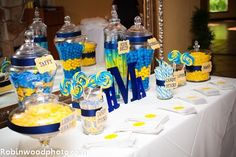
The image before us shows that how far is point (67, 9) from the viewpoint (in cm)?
182

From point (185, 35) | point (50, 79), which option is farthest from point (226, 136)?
point (185, 35)

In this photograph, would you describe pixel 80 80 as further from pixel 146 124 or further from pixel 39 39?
pixel 39 39

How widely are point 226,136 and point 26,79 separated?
1.09m

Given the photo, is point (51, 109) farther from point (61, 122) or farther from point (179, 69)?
point (179, 69)

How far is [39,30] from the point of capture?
1686 millimetres

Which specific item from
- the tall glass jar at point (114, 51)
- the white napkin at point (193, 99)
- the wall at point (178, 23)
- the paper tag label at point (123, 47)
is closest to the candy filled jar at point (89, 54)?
the tall glass jar at point (114, 51)

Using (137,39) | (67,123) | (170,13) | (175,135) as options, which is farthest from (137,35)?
(170,13)

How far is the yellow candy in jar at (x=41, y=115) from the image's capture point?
0.99 m

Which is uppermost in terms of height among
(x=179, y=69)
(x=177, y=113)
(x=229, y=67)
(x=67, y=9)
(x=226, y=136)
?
(x=67, y=9)

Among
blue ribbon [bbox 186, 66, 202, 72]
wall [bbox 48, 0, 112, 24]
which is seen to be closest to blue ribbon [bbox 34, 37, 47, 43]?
wall [bbox 48, 0, 112, 24]

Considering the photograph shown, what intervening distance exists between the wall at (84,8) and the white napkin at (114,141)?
86cm

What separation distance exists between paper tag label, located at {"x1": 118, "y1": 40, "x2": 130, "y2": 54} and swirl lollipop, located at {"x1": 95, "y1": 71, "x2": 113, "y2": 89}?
0.86ft

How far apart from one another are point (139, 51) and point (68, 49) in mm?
370

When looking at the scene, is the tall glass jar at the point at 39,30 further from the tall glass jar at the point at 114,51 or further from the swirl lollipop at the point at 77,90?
the swirl lollipop at the point at 77,90
